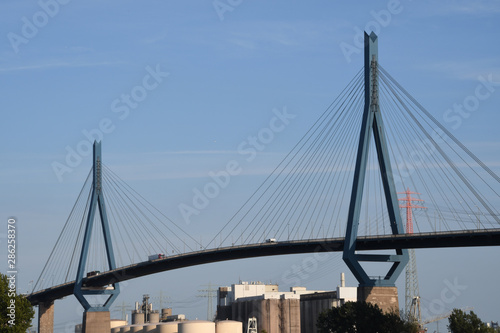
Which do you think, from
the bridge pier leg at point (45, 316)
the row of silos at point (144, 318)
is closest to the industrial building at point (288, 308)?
the row of silos at point (144, 318)

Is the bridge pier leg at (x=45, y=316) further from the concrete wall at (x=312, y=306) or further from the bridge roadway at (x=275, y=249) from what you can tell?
the concrete wall at (x=312, y=306)

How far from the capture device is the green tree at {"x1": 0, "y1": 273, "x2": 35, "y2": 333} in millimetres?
65250

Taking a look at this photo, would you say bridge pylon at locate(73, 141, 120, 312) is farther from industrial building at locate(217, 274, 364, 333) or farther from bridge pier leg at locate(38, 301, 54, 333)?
industrial building at locate(217, 274, 364, 333)

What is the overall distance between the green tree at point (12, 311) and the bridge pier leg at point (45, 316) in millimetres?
54109

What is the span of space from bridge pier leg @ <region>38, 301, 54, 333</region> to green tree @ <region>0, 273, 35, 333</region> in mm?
54109

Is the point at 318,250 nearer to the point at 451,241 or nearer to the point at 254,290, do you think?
the point at 451,241

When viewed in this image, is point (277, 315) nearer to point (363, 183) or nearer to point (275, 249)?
point (275, 249)

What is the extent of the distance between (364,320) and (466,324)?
1204cm

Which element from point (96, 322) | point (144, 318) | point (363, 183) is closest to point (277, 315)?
point (144, 318)

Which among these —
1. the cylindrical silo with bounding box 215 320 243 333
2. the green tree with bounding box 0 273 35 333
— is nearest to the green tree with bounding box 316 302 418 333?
the green tree with bounding box 0 273 35 333

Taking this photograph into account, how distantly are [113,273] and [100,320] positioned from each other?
7.97 m

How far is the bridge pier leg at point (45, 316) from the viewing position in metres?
122

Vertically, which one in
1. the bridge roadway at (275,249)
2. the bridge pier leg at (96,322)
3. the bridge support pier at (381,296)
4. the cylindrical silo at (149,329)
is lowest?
the cylindrical silo at (149,329)

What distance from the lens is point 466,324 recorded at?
260 feet
